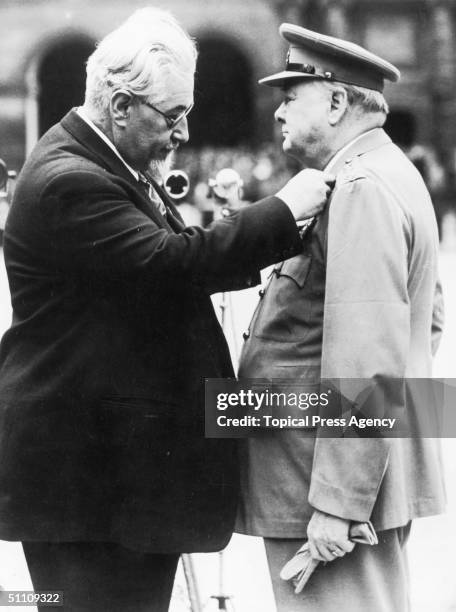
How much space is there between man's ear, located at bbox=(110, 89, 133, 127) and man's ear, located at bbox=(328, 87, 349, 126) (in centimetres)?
47

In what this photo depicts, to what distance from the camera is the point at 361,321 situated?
2062mm

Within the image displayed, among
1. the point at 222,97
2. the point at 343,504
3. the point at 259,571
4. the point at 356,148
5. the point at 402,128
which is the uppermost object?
the point at 356,148

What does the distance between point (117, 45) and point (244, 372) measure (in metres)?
0.80

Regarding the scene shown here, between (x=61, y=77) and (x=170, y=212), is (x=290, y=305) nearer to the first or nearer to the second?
(x=170, y=212)

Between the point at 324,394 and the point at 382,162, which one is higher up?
the point at 382,162

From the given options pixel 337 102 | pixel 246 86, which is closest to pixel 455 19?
pixel 246 86

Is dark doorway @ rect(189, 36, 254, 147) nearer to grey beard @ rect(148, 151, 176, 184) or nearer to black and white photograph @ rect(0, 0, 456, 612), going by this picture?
grey beard @ rect(148, 151, 176, 184)

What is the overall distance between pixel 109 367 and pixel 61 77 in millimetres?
17039

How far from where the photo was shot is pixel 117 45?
7.14ft

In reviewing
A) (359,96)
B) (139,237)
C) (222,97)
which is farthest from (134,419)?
(222,97)

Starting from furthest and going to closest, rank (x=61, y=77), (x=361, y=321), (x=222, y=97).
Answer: (x=222, y=97) → (x=61, y=77) → (x=361, y=321)

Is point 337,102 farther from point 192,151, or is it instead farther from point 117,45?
point 192,151

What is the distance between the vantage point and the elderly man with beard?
7.05 feet

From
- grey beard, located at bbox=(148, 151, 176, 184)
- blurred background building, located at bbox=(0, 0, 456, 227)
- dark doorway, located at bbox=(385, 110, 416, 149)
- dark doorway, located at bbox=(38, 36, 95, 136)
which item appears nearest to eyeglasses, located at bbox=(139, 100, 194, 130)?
grey beard, located at bbox=(148, 151, 176, 184)
